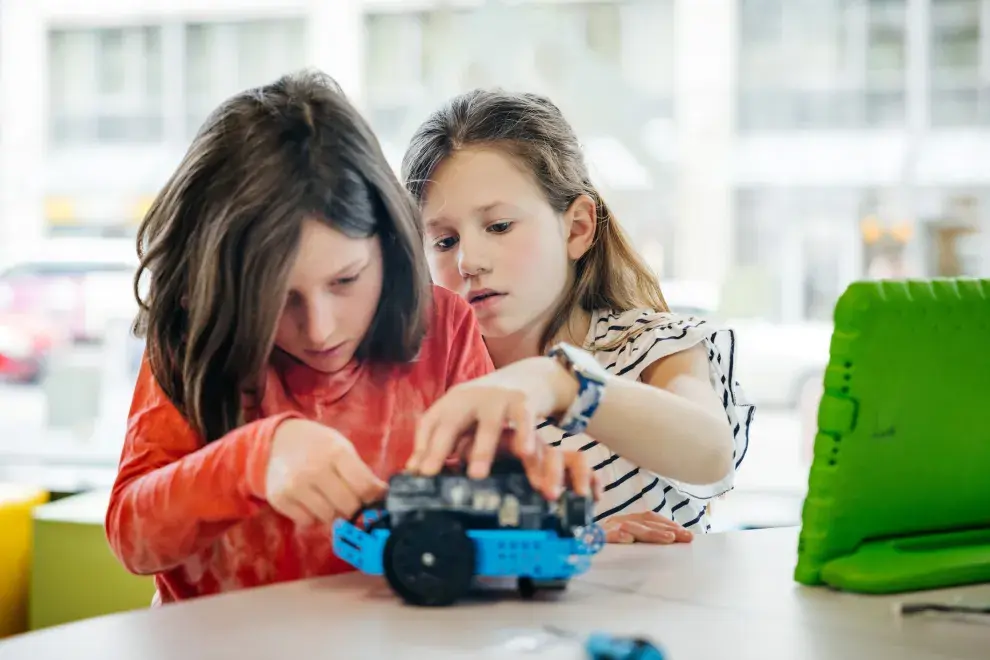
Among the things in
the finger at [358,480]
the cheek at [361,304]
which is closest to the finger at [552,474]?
the finger at [358,480]

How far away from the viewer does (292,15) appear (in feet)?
10.5

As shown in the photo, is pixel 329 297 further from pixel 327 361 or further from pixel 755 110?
pixel 755 110

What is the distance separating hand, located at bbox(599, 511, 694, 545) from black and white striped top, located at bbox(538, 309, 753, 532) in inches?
5.5

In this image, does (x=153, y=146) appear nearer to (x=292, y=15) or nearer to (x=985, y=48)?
(x=292, y=15)

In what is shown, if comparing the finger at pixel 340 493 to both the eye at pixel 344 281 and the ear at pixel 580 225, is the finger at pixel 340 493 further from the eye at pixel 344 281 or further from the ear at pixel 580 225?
the ear at pixel 580 225

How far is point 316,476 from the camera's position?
89cm

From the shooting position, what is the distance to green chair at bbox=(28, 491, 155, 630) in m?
2.30

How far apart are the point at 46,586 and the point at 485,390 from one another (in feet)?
5.98

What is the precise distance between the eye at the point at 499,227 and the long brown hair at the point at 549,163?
0.10m

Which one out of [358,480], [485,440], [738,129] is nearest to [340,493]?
[358,480]

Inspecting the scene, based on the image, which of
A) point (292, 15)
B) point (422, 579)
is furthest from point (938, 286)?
point (292, 15)

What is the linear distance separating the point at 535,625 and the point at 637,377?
0.58 meters

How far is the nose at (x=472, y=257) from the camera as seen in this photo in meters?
1.23

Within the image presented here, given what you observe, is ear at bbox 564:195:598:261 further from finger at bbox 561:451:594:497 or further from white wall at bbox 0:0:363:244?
white wall at bbox 0:0:363:244
